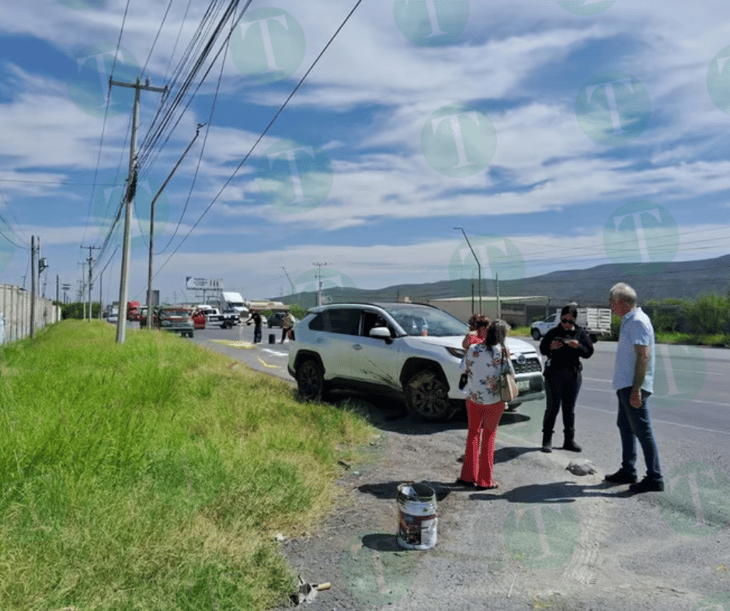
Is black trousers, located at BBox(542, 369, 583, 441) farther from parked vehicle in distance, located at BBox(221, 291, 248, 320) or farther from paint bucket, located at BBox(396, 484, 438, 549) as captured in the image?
parked vehicle in distance, located at BBox(221, 291, 248, 320)

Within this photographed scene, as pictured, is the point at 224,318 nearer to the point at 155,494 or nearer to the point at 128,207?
the point at 128,207

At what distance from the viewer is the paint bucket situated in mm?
4227

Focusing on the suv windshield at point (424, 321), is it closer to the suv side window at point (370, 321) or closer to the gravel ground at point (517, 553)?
the suv side window at point (370, 321)

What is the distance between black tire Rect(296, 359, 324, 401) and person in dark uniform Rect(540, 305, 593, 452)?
13.9 ft

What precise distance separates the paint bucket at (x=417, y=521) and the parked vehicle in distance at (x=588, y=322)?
115 ft

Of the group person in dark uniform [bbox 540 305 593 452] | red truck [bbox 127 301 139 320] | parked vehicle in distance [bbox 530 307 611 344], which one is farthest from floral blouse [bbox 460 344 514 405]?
red truck [bbox 127 301 139 320]

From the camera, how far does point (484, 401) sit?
565 cm

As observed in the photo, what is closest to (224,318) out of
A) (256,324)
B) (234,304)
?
(234,304)

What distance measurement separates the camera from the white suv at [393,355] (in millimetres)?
8734

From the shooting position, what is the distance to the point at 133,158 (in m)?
24.3

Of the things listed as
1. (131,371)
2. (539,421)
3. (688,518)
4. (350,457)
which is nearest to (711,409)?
(539,421)

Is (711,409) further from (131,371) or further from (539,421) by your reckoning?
(131,371)

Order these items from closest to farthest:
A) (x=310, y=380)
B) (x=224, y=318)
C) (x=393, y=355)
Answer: (x=393, y=355)
(x=310, y=380)
(x=224, y=318)

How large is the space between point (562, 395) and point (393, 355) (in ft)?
9.11
